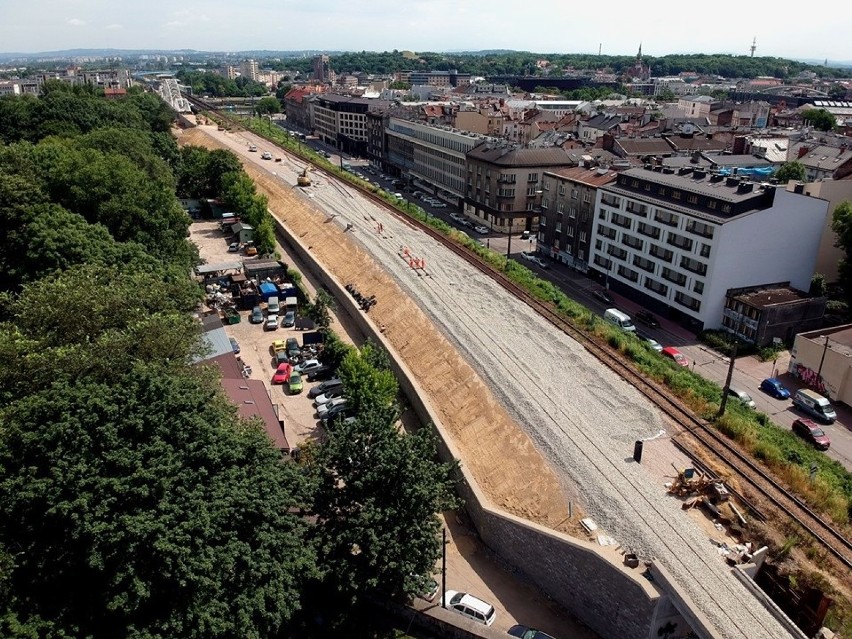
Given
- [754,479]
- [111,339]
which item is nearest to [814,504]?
[754,479]

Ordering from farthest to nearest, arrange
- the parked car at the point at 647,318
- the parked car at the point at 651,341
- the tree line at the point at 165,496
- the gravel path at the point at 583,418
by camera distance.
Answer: the parked car at the point at 647,318
the parked car at the point at 651,341
the gravel path at the point at 583,418
the tree line at the point at 165,496

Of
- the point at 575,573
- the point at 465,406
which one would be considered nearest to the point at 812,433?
the point at 465,406

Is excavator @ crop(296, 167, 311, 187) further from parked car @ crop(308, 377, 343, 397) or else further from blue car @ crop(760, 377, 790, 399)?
blue car @ crop(760, 377, 790, 399)

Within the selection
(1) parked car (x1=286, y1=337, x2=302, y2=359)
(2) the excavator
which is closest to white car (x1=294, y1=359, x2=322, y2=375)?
(1) parked car (x1=286, y1=337, x2=302, y2=359)

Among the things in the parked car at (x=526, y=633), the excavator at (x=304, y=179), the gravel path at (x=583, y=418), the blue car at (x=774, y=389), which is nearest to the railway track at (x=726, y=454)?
the gravel path at (x=583, y=418)

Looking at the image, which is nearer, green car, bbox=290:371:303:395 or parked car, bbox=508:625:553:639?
parked car, bbox=508:625:553:639

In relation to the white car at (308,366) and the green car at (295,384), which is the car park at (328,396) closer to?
the green car at (295,384)

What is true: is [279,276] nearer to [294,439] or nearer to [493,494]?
[294,439]
